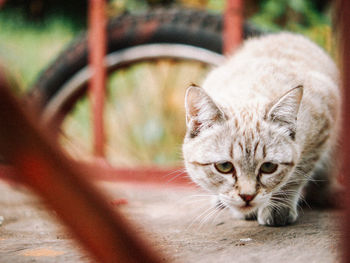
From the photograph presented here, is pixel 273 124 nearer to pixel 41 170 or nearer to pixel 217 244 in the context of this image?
pixel 217 244

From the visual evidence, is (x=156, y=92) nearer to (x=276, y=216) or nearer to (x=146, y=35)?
(x=146, y=35)

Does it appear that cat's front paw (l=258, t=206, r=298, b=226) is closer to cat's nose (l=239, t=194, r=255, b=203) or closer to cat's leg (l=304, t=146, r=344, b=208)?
cat's nose (l=239, t=194, r=255, b=203)

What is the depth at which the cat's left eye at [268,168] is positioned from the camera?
1.54 m

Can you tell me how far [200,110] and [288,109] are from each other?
13.0 inches

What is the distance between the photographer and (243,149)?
1.53 m

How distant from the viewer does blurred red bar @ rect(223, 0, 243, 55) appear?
8.67 ft

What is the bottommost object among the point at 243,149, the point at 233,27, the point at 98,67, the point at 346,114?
the point at 346,114

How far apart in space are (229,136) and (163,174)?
4.07ft

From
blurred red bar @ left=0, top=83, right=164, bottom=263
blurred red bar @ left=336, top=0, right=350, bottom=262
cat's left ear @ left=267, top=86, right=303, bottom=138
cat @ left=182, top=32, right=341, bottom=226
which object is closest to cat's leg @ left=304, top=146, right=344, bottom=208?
cat @ left=182, top=32, right=341, bottom=226

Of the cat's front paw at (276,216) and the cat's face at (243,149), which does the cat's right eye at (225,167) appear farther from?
the cat's front paw at (276,216)

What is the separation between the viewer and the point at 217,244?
1.39 m

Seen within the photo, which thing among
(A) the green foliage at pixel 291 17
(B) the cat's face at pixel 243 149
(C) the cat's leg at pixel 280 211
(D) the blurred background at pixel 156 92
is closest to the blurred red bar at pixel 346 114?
(B) the cat's face at pixel 243 149

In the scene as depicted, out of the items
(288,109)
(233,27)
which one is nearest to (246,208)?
(288,109)

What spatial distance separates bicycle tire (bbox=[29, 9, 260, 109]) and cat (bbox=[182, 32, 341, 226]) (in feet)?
2.17
